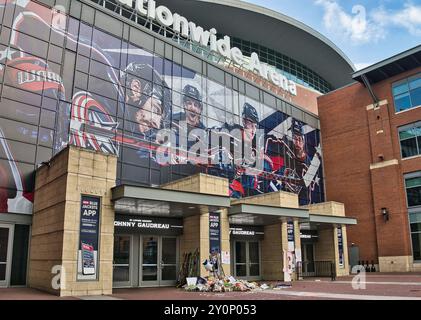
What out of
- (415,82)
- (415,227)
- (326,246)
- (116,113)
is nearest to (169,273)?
(116,113)

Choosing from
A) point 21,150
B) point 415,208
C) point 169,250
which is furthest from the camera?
point 415,208

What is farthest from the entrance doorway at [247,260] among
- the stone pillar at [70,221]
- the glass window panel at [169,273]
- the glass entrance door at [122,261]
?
the stone pillar at [70,221]

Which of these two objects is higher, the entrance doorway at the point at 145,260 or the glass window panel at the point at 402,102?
the glass window panel at the point at 402,102

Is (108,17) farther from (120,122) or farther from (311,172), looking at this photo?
(311,172)

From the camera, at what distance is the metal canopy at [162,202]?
54.7 ft

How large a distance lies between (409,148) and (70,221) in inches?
1202

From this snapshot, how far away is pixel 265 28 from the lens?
4953cm

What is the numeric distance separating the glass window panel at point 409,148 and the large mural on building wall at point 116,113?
10561mm

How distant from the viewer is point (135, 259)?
2066 centimetres

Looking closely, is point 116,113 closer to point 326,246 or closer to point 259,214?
point 259,214

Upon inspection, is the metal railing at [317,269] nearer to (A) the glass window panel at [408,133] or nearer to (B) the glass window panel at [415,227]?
(B) the glass window panel at [415,227]

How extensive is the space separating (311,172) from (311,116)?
611cm

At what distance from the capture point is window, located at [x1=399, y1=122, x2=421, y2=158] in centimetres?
3559

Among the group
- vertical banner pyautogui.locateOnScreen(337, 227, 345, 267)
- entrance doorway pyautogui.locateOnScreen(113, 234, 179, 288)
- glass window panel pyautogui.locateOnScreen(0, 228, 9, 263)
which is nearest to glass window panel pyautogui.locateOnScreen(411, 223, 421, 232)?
vertical banner pyautogui.locateOnScreen(337, 227, 345, 267)
